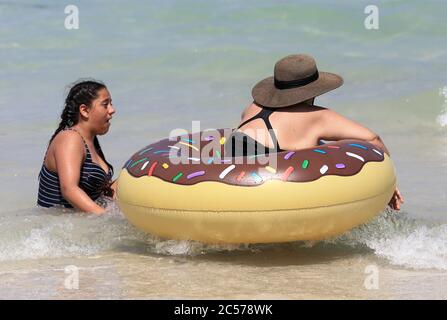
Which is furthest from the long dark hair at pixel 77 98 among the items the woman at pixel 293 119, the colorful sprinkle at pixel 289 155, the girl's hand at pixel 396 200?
the girl's hand at pixel 396 200

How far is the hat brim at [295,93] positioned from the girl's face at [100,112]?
1.18m

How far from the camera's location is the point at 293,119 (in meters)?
4.29

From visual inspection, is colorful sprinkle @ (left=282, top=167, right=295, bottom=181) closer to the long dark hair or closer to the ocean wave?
the ocean wave

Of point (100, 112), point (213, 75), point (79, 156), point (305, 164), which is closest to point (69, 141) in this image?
point (79, 156)

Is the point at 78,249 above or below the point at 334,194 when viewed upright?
below

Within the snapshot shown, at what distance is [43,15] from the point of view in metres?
14.5

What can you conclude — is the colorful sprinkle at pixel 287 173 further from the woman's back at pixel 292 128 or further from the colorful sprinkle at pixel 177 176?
the colorful sprinkle at pixel 177 176

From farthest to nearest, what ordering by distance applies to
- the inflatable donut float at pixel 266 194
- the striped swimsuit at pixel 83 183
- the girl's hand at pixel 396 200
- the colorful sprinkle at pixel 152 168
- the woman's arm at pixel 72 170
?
the striped swimsuit at pixel 83 183, the woman's arm at pixel 72 170, the girl's hand at pixel 396 200, the colorful sprinkle at pixel 152 168, the inflatable donut float at pixel 266 194

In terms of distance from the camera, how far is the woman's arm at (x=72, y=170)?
4965 mm

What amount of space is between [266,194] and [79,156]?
5.28 feet

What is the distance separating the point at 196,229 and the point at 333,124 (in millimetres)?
919
